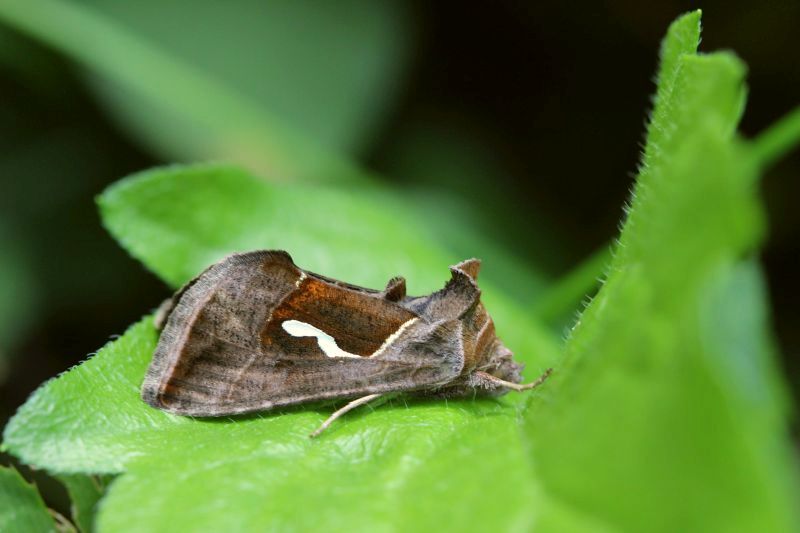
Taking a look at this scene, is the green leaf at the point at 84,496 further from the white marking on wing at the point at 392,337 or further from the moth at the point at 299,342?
the white marking on wing at the point at 392,337

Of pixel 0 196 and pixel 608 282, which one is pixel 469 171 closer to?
pixel 0 196

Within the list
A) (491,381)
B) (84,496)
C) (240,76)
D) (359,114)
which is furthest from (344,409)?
(240,76)

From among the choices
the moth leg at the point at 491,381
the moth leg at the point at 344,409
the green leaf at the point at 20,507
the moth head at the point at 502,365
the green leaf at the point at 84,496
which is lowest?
the green leaf at the point at 20,507

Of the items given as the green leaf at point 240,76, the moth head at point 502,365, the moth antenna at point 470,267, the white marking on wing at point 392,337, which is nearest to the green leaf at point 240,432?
the moth head at point 502,365

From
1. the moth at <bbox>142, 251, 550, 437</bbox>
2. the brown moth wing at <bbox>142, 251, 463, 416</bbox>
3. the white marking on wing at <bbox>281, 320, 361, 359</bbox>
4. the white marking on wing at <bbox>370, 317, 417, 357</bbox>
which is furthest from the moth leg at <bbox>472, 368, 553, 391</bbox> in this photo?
the white marking on wing at <bbox>281, 320, 361, 359</bbox>

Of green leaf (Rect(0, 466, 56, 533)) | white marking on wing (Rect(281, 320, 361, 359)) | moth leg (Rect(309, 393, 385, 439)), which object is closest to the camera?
green leaf (Rect(0, 466, 56, 533))

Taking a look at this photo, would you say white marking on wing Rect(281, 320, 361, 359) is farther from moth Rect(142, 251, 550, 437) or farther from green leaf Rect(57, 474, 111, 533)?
green leaf Rect(57, 474, 111, 533)

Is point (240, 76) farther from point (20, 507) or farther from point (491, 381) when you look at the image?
point (20, 507)
